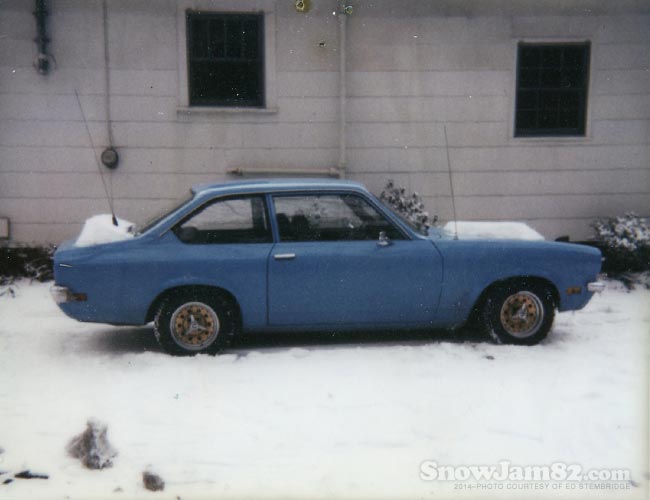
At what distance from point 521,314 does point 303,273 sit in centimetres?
183

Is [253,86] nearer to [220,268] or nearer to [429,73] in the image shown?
[429,73]

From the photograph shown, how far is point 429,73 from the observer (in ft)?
31.1

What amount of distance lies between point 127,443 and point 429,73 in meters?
6.37

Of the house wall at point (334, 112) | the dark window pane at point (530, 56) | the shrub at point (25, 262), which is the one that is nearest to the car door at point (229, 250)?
the house wall at point (334, 112)

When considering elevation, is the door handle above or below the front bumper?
above

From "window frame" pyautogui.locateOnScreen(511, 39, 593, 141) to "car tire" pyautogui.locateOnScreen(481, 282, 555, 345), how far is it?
3.76m

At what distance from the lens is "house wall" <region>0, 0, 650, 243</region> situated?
30.3 ft

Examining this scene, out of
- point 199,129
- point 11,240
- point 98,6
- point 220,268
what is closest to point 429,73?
point 199,129

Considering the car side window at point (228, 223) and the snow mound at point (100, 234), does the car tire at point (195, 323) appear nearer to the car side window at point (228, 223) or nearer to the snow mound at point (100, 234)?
the car side window at point (228, 223)

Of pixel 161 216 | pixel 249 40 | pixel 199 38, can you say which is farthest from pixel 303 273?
pixel 199 38

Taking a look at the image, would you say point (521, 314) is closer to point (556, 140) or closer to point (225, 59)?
point (556, 140)

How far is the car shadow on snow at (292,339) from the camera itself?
6539mm

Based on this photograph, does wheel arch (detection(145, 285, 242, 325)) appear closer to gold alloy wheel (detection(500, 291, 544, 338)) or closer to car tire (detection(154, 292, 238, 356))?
car tire (detection(154, 292, 238, 356))

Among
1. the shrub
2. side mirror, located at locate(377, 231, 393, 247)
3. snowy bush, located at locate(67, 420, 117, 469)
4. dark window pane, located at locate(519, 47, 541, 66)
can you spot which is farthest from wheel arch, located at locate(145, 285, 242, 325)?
dark window pane, located at locate(519, 47, 541, 66)
